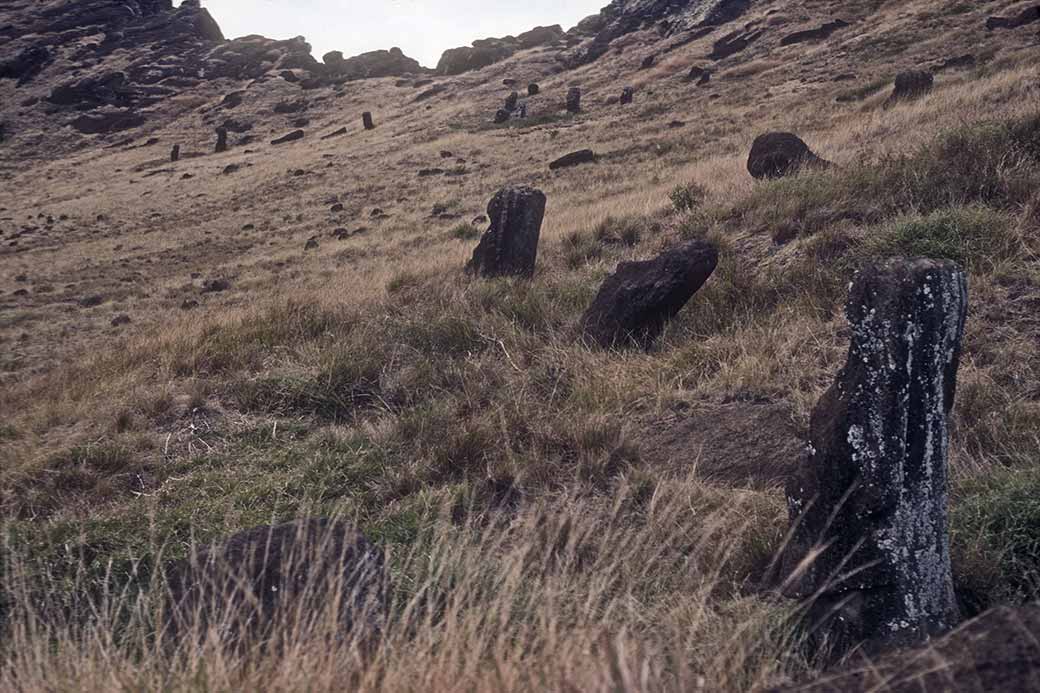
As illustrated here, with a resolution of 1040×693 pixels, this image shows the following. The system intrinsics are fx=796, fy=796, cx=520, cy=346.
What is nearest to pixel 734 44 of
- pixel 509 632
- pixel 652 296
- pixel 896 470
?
pixel 652 296

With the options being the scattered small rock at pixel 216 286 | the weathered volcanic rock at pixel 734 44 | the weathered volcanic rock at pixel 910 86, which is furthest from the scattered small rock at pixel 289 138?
the weathered volcanic rock at pixel 910 86

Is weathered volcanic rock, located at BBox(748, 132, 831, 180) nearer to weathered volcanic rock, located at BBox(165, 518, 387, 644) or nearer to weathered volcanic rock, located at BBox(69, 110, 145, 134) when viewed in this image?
weathered volcanic rock, located at BBox(165, 518, 387, 644)

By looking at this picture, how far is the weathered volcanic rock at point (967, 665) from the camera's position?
168 centimetres

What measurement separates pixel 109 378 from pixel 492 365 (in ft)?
13.3

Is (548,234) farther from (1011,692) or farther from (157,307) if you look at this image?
(1011,692)

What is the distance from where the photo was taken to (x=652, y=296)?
23.4ft

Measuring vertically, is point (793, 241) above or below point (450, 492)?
above

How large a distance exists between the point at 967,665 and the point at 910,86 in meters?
19.3

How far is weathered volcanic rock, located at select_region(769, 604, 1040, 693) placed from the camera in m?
1.68

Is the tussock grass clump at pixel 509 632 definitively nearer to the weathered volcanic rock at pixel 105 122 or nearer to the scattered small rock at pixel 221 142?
the scattered small rock at pixel 221 142

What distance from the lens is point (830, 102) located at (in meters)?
23.3

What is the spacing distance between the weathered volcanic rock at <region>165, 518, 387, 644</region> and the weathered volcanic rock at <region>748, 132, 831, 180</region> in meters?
9.56

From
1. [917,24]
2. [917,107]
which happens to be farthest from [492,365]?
[917,24]

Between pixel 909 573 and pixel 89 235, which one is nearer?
pixel 909 573
